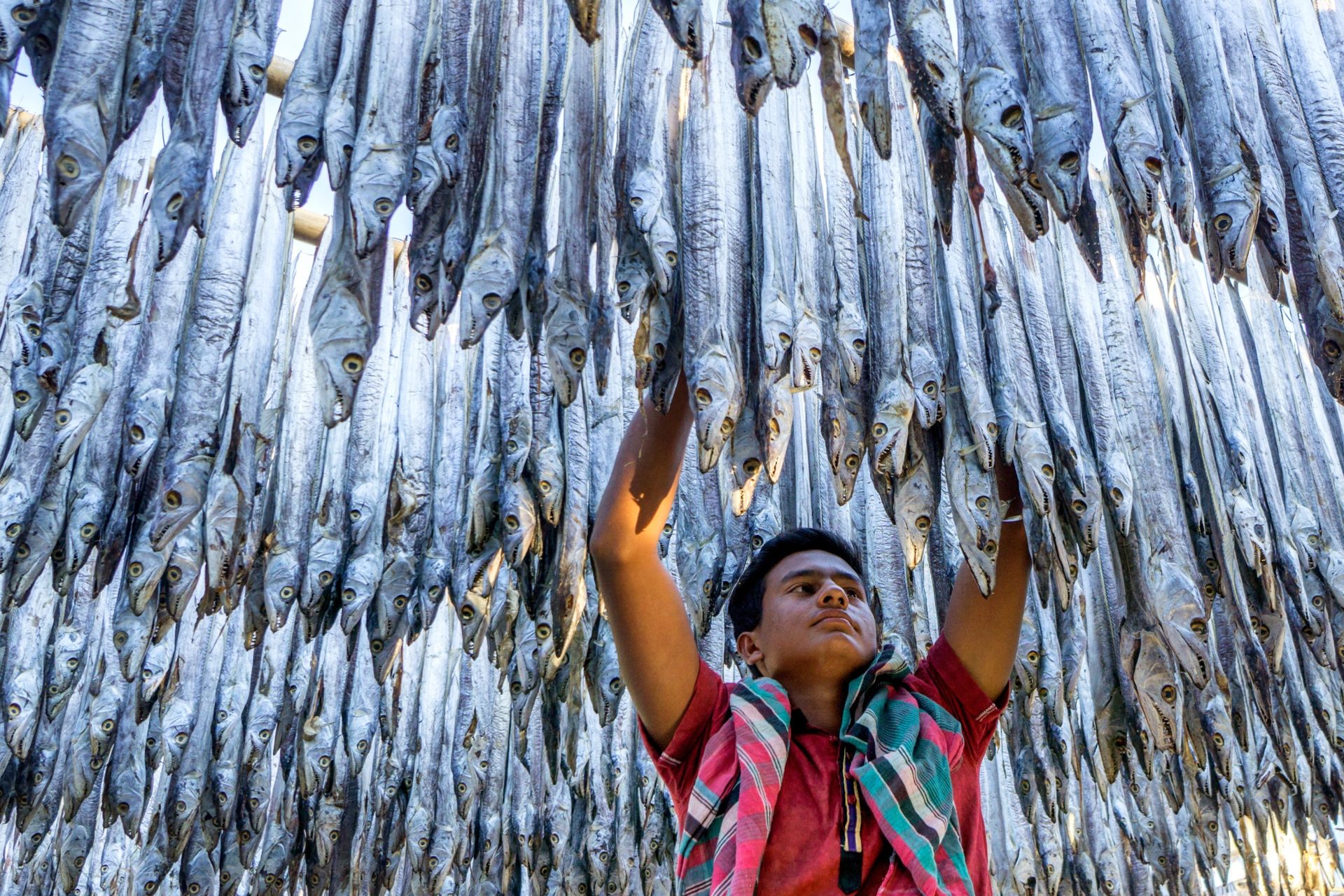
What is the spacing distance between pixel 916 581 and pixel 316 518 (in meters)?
3.01

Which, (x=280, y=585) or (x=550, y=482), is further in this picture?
(x=280, y=585)

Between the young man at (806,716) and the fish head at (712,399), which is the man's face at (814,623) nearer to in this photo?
the young man at (806,716)

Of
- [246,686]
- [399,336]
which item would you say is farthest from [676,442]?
[246,686]

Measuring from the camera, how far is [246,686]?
648cm

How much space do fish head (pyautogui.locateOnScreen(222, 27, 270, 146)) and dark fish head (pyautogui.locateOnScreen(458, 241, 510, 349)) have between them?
1.73 feet

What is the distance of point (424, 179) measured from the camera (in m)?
2.32

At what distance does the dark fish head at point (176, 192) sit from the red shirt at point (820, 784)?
4.75 ft

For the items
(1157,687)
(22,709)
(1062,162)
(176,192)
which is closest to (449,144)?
(176,192)

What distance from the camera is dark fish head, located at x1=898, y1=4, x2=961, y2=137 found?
6.19 feet

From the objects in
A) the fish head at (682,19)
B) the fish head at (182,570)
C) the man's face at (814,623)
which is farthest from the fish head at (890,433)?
the fish head at (182,570)

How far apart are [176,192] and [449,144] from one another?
0.56 metres

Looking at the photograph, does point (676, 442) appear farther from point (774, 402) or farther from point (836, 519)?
point (836, 519)

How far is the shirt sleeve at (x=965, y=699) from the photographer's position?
2.53 m

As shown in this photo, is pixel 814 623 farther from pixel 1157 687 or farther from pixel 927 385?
pixel 1157 687
